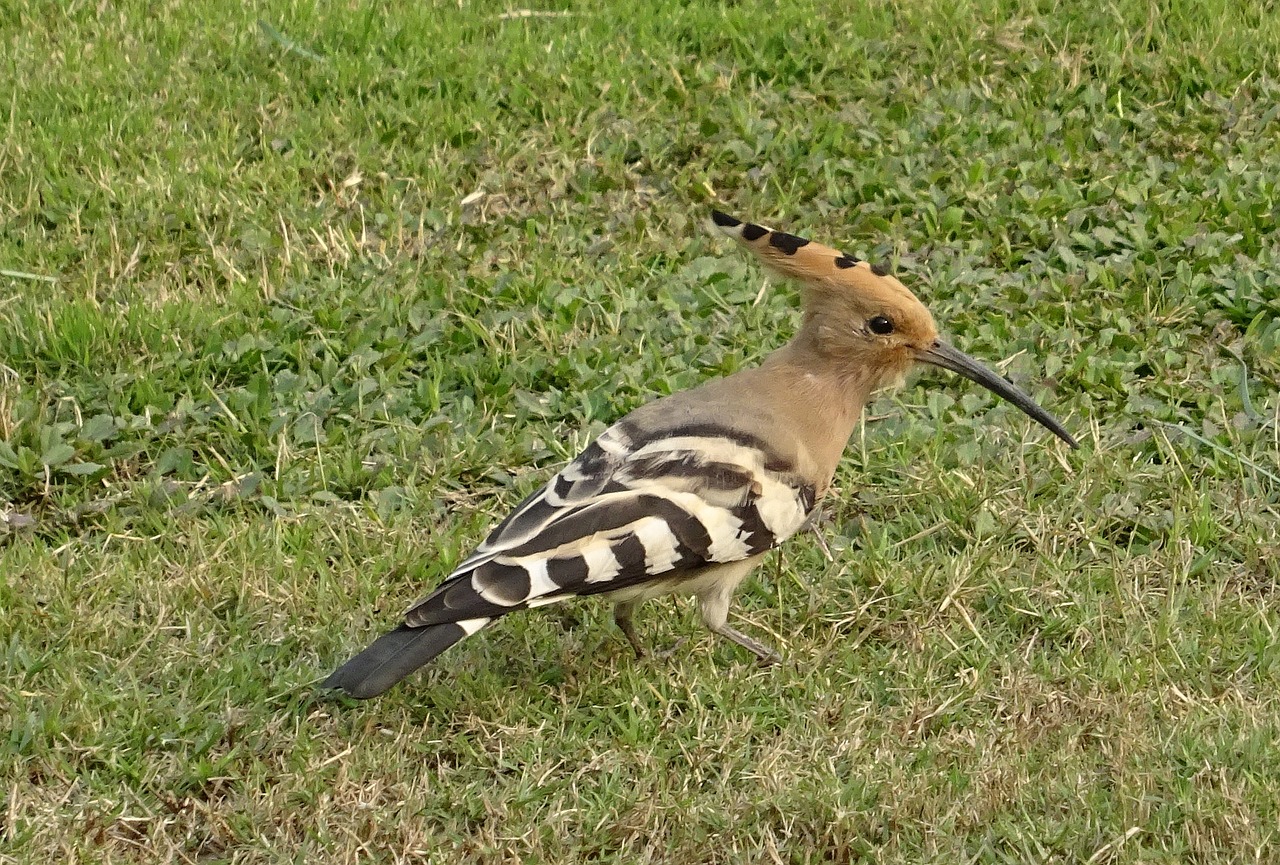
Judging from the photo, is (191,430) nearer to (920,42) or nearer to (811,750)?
(811,750)

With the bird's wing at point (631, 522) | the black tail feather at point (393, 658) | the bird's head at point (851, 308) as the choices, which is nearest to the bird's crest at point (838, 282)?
the bird's head at point (851, 308)

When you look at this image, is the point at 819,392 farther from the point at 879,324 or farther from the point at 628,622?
the point at 628,622

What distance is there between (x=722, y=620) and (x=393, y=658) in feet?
2.46

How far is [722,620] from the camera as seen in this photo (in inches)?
137

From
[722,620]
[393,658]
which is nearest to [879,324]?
[722,620]

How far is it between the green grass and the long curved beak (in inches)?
8.6

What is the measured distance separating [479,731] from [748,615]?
709 millimetres

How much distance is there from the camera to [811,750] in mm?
3189

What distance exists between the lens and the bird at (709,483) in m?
3.13

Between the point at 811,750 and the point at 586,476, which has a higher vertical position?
the point at 586,476

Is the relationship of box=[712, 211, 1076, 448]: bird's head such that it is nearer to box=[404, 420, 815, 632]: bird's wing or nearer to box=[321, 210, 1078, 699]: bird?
box=[321, 210, 1078, 699]: bird

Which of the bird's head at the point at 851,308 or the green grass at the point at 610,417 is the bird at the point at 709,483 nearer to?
the bird's head at the point at 851,308

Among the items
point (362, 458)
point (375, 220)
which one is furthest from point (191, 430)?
point (375, 220)

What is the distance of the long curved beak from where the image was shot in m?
3.79
